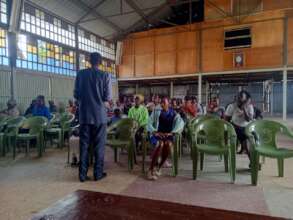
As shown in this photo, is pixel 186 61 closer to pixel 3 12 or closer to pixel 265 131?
pixel 3 12

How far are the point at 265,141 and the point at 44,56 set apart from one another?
9.04 metres

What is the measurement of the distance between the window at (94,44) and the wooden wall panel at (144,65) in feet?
5.75

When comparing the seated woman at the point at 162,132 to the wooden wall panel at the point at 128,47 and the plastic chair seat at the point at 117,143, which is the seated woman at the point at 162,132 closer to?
the plastic chair seat at the point at 117,143

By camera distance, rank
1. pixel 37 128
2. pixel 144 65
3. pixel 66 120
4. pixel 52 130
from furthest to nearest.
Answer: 1. pixel 144 65
2. pixel 66 120
3. pixel 52 130
4. pixel 37 128

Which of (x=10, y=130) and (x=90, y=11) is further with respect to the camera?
(x=90, y=11)

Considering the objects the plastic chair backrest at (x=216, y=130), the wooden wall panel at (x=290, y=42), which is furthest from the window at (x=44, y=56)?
the wooden wall panel at (x=290, y=42)

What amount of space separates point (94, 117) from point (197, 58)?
34.2 ft

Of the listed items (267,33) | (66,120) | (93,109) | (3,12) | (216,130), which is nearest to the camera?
(93,109)

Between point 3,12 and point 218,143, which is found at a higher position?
point 3,12

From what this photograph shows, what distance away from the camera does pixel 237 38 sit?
11.9 m

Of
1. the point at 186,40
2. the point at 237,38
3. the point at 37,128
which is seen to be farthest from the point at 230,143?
the point at 186,40

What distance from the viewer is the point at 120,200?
131cm

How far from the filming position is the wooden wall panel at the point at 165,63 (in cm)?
1338

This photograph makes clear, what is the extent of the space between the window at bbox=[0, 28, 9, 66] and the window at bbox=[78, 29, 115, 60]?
430cm
